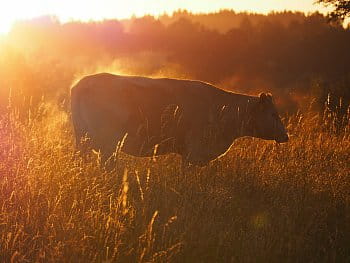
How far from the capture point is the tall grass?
479 centimetres

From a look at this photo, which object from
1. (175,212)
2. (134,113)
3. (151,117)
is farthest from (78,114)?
(175,212)

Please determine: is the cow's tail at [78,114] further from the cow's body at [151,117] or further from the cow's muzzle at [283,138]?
the cow's muzzle at [283,138]

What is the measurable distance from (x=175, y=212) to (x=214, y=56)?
25.9 meters

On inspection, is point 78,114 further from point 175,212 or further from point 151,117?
point 175,212

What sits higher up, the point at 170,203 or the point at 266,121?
the point at 266,121

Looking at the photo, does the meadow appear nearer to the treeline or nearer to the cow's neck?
the cow's neck

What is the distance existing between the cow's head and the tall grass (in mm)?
549

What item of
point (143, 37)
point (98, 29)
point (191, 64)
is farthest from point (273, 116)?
point (98, 29)

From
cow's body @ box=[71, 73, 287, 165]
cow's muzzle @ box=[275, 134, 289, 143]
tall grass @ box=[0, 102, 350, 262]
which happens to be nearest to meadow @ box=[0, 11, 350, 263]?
tall grass @ box=[0, 102, 350, 262]

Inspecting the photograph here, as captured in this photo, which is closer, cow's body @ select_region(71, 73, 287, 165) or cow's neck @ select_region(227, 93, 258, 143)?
cow's body @ select_region(71, 73, 287, 165)

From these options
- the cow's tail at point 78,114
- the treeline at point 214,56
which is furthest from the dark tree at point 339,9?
the cow's tail at point 78,114

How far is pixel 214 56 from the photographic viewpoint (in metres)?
31.2

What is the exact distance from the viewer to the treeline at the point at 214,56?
2459 centimetres

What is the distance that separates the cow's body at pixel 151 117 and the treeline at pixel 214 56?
33.4 ft
